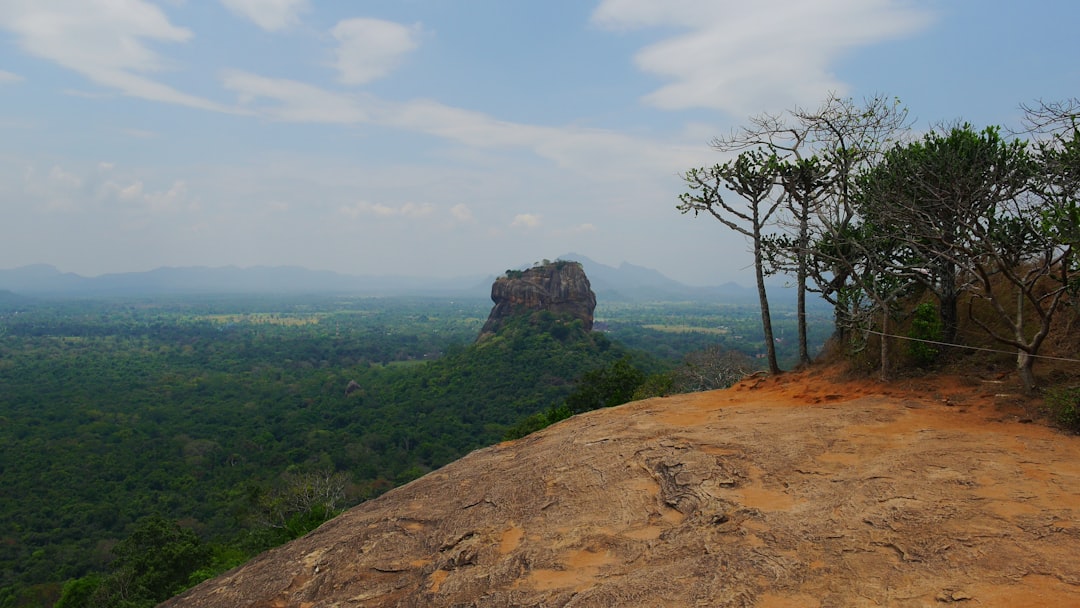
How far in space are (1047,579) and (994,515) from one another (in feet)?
2.78

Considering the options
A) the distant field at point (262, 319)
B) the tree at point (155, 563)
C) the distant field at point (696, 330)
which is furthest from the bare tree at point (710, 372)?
the distant field at point (262, 319)

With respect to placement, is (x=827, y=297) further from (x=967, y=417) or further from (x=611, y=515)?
(x=611, y=515)

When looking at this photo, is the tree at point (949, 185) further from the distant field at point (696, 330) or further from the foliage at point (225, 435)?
the distant field at point (696, 330)

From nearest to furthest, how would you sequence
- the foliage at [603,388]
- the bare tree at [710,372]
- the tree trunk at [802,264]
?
the tree trunk at [802,264], the bare tree at [710,372], the foliage at [603,388]

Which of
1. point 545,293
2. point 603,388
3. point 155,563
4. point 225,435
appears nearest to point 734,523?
point 603,388

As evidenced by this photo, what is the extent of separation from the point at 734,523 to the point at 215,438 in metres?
46.3

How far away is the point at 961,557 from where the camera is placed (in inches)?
163

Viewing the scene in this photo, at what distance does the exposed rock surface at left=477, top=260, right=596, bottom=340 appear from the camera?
2299 inches

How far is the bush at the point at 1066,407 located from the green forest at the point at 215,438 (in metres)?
4.23

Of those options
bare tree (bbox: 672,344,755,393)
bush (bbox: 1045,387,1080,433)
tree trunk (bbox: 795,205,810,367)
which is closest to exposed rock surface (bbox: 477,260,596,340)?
bare tree (bbox: 672,344,755,393)

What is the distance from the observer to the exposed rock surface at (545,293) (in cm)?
5841

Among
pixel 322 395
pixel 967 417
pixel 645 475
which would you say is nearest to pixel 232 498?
pixel 322 395

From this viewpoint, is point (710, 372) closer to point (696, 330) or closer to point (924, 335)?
point (924, 335)

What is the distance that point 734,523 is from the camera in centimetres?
511
